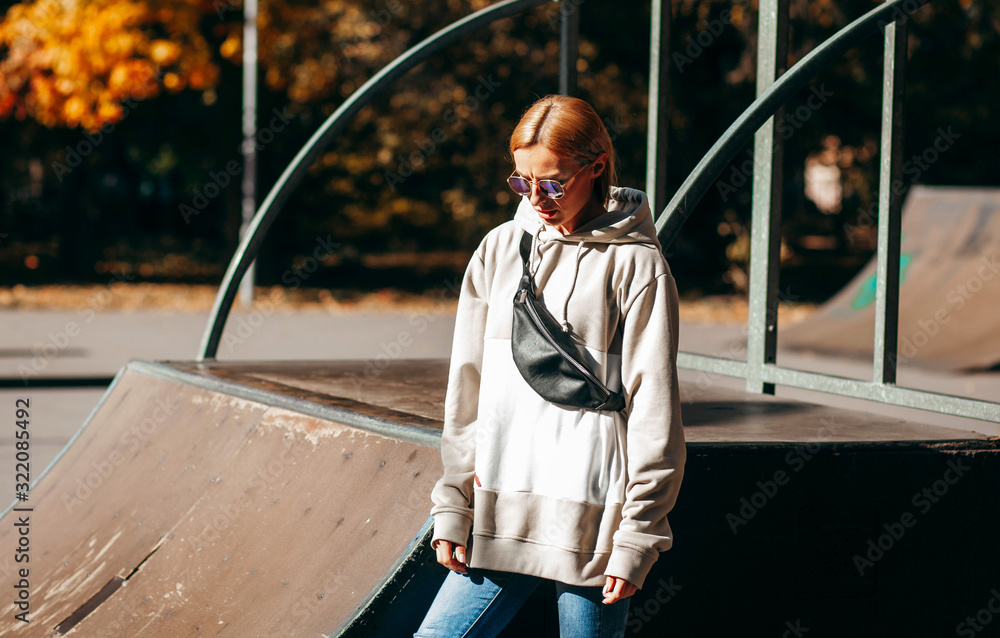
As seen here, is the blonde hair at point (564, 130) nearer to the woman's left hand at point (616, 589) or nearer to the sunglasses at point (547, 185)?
the sunglasses at point (547, 185)

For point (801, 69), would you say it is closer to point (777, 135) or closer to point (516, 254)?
point (777, 135)

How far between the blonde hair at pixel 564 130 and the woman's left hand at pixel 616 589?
875mm

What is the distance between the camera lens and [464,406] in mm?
2621

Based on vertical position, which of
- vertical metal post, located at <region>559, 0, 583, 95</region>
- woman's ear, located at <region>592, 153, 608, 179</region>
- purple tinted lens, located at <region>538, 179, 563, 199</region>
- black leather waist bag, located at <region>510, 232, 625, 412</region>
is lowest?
black leather waist bag, located at <region>510, 232, 625, 412</region>

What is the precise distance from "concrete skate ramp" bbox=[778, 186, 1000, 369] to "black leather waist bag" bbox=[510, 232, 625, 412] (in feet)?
32.3

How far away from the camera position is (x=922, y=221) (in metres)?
13.9

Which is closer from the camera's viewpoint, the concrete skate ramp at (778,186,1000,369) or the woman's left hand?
the woman's left hand

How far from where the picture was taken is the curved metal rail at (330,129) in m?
5.00

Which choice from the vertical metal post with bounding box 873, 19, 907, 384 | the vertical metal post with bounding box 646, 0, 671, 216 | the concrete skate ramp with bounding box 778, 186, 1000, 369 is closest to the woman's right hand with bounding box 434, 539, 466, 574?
the vertical metal post with bounding box 873, 19, 907, 384

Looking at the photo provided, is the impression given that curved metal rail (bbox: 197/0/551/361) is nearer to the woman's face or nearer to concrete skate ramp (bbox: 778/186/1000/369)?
the woman's face

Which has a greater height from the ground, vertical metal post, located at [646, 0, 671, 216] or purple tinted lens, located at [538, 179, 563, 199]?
vertical metal post, located at [646, 0, 671, 216]

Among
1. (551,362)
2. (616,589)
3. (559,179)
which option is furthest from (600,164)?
(616,589)

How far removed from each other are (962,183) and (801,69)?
72.6 ft

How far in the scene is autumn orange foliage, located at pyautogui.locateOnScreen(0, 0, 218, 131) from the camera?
17312 millimetres
